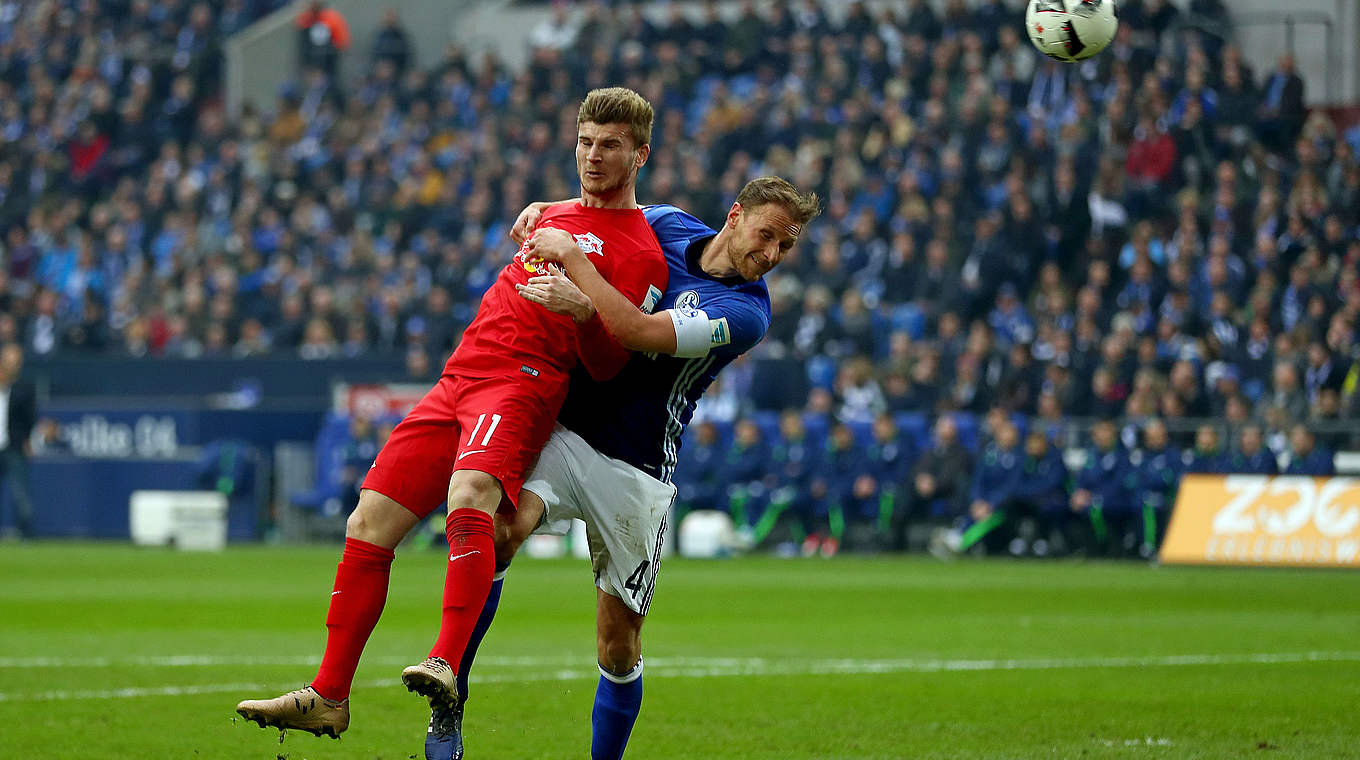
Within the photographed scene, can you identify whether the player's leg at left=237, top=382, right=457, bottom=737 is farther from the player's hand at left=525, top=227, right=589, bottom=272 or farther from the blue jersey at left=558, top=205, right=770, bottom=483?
the player's hand at left=525, top=227, right=589, bottom=272

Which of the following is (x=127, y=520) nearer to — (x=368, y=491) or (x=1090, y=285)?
(x=1090, y=285)

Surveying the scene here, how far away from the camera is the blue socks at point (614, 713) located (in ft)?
20.2

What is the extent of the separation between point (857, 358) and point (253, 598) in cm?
843

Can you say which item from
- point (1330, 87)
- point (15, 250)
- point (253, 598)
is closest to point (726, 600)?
point (253, 598)

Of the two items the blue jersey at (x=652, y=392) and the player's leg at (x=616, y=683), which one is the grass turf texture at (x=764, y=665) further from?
the blue jersey at (x=652, y=392)

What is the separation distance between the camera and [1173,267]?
20.4 m

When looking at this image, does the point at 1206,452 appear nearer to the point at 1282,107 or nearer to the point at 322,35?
the point at 1282,107

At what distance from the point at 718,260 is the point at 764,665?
13.5 ft

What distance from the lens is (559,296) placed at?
19.0 feet

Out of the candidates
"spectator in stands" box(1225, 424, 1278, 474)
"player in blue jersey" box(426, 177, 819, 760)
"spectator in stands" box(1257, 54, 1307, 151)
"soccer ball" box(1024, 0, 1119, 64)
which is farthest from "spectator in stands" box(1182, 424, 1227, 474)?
"player in blue jersey" box(426, 177, 819, 760)

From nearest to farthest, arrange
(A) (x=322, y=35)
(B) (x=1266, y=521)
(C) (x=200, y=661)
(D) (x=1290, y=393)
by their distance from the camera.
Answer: (C) (x=200, y=661) → (B) (x=1266, y=521) → (D) (x=1290, y=393) → (A) (x=322, y=35)

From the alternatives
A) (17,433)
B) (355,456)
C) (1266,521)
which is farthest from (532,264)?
(17,433)

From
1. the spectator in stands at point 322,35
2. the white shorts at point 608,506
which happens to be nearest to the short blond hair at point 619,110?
the white shorts at point 608,506

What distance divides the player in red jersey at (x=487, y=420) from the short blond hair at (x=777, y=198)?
38 cm
